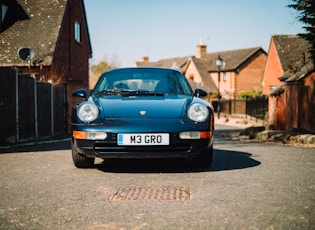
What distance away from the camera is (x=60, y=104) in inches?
548

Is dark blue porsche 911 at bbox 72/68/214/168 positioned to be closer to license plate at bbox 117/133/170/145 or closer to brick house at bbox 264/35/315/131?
license plate at bbox 117/133/170/145

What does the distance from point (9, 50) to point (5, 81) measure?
860cm

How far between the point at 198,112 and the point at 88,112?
141 cm

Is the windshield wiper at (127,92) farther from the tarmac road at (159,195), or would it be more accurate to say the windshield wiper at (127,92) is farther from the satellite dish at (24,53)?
the satellite dish at (24,53)

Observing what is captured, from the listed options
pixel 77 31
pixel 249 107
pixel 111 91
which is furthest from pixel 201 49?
pixel 111 91

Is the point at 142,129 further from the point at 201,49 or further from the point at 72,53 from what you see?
the point at 201,49

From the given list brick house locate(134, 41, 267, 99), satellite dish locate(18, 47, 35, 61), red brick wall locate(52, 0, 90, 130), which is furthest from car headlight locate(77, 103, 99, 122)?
brick house locate(134, 41, 267, 99)

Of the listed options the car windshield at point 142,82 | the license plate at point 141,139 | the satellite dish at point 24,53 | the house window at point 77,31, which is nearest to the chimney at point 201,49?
the house window at point 77,31

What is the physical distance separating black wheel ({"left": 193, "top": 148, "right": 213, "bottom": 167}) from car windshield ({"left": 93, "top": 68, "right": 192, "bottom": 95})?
43.4 inches

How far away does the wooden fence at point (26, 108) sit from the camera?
9.34 m

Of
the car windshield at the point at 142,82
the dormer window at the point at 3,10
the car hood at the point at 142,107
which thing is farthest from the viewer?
the dormer window at the point at 3,10

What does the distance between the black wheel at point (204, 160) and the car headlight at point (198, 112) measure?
1.73 feet

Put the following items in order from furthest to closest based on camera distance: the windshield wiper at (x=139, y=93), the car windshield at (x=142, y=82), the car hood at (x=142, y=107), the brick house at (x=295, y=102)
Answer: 1. the brick house at (x=295, y=102)
2. the car windshield at (x=142, y=82)
3. the windshield wiper at (x=139, y=93)
4. the car hood at (x=142, y=107)

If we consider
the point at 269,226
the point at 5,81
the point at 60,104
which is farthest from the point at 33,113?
the point at 269,226
